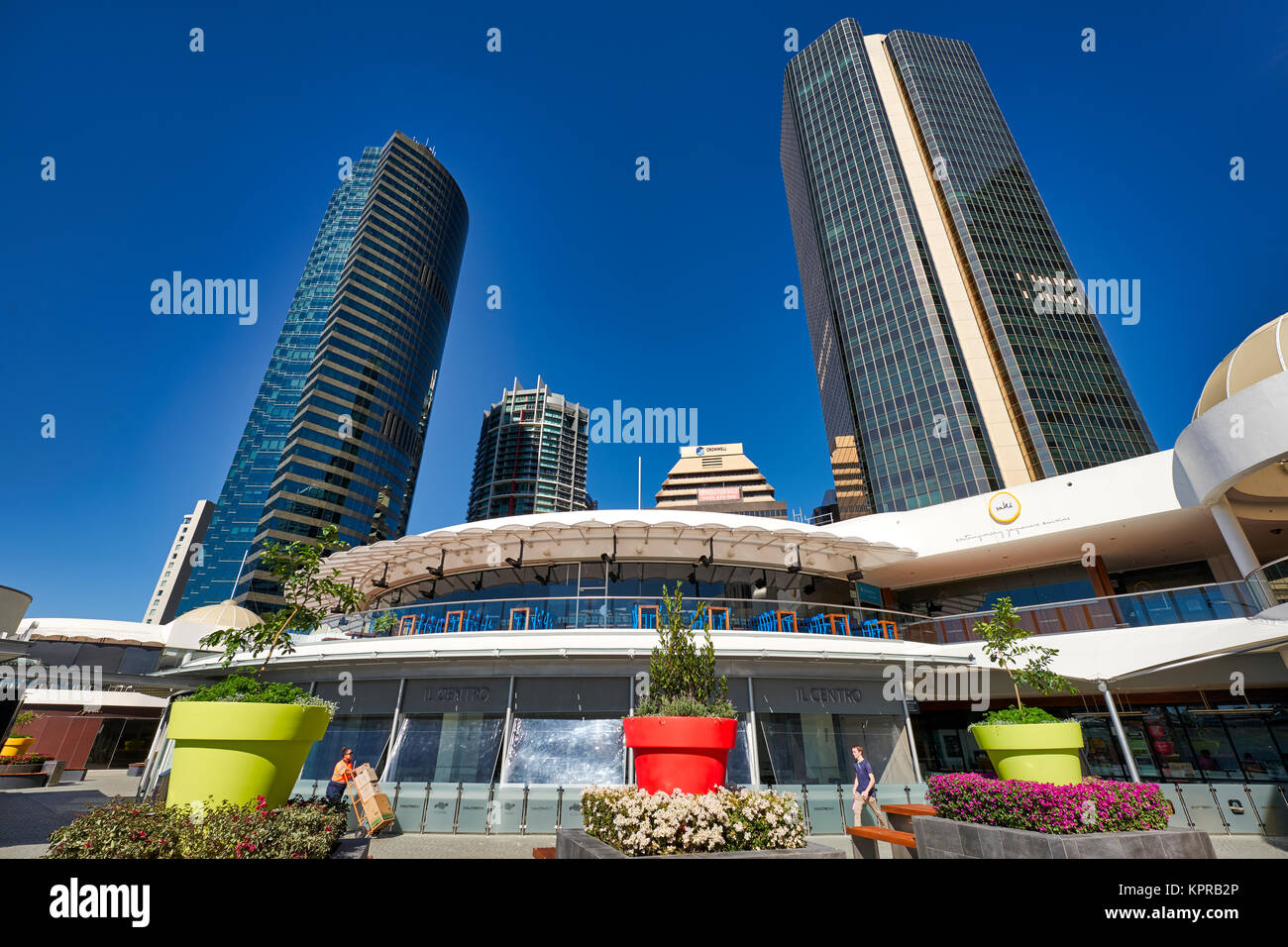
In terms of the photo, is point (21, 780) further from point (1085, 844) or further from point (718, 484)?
point (718, 484)

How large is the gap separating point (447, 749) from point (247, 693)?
857cm

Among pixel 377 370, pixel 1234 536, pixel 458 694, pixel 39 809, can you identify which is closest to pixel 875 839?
pixel 458 694

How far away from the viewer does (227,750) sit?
559cm

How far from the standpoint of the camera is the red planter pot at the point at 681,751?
19.4 feet

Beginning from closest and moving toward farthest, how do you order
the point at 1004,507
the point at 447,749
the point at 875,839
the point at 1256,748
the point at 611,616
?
the point at 875,839, the point at 447,749, the point at 611,616, the point at 1256,748, the point at 1004,507

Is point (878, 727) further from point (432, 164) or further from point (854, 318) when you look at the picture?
point (432, 164)

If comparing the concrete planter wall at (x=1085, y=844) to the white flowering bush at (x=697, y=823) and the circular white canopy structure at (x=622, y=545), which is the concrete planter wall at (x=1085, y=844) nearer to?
the white flowering bush at (x=697, y=823)

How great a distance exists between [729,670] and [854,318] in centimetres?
7895

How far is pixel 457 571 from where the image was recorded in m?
20.8

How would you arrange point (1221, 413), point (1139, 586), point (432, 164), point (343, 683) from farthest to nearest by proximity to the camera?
point (432, 164), point (1139, 586), point (1221, 413), point (343, 683)

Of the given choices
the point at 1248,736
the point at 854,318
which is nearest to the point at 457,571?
the point at 1248,736

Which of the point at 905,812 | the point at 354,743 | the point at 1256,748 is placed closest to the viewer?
the point at 905,812
